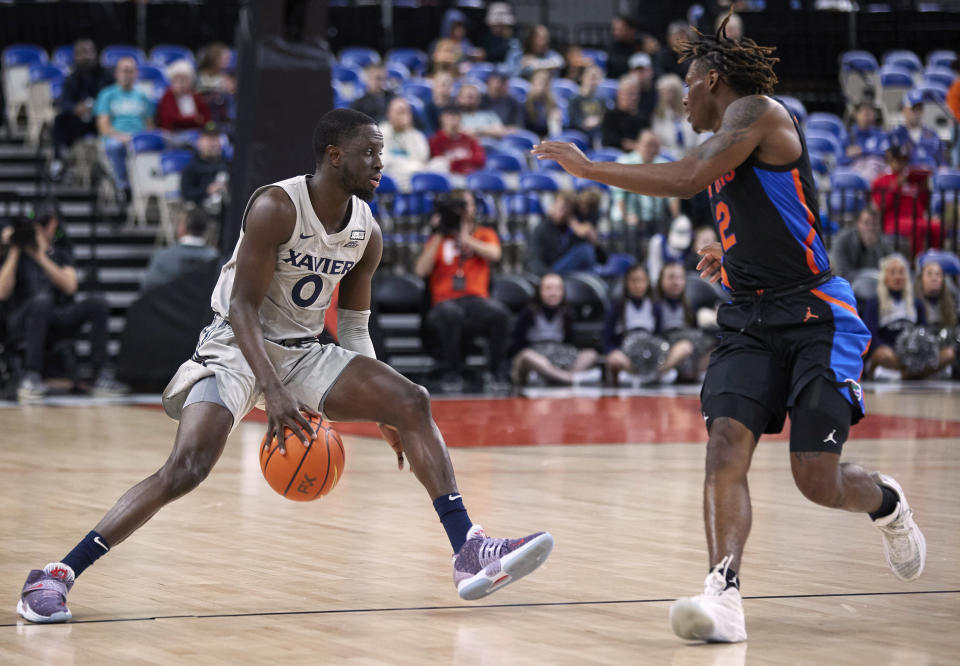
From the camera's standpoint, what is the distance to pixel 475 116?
16.9 m

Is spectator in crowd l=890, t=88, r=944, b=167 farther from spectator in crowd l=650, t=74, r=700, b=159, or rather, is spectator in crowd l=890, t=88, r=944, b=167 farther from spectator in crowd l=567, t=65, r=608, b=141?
spectator in crowd l=567, t=65, r=608, b=141

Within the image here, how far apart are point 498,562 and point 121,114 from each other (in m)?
12.3

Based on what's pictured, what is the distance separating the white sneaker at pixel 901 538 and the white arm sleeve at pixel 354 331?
1.82 meters

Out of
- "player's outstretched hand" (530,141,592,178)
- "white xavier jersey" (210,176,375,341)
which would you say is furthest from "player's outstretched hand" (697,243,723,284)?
"white xavier jersey" (210,176,375,341)

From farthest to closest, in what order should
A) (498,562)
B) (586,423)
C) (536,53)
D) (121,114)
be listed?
(536,53), (121,114), (586,423), (498,562)

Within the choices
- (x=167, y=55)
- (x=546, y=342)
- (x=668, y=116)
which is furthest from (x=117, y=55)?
(x=546, y=342)

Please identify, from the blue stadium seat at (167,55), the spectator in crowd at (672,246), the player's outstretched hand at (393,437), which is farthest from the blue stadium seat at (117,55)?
the player's outstretched hand at (393,437)

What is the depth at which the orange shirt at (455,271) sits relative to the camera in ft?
44.1

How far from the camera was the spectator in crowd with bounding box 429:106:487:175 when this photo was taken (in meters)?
15.8

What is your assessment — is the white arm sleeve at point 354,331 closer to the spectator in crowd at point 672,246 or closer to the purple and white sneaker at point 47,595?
the purple and white sneaker at point 47,595

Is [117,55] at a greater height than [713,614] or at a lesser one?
greater

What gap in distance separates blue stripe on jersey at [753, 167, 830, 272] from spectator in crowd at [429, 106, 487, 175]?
11232 mm

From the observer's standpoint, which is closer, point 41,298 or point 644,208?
point 41,298

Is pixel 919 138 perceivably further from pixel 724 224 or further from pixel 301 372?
pixel 301 372
